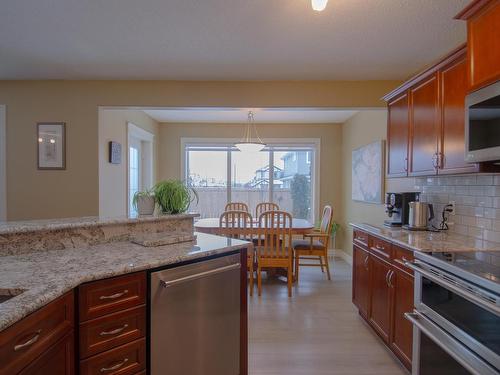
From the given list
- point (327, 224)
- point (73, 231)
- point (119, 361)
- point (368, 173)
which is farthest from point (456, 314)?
point (368, 173)

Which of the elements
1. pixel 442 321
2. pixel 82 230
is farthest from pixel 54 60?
pixel 442 321

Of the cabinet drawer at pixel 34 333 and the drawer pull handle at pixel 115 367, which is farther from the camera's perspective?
the drawer pull handle at pixel 115 367

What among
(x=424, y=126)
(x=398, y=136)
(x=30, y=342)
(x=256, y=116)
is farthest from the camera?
(x=256, y=116)

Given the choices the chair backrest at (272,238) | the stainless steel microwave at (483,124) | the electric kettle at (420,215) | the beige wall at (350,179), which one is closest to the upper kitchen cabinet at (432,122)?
the stainless steel microwave at (483,124)

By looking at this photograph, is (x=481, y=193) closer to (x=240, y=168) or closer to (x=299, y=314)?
(x=299, y=314)

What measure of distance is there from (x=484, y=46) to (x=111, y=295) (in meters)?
2.21

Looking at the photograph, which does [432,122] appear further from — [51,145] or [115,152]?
[51,145]

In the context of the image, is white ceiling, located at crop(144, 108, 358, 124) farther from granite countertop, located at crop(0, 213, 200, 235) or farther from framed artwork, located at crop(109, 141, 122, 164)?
granite countertop, located at crop(0, 213, 200, 235)

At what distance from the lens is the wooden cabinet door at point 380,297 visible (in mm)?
2317

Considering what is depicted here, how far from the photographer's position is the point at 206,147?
573 centimetres

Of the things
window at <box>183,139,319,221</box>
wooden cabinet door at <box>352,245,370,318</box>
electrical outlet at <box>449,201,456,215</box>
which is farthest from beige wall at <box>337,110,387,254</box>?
electrical outlet at <box>449,201,456,215</box>

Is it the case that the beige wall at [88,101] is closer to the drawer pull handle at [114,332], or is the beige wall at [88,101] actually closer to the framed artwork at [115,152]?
the framed artwork at [115,152]

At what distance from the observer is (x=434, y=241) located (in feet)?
6.93

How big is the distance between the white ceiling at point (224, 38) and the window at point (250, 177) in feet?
8.53
